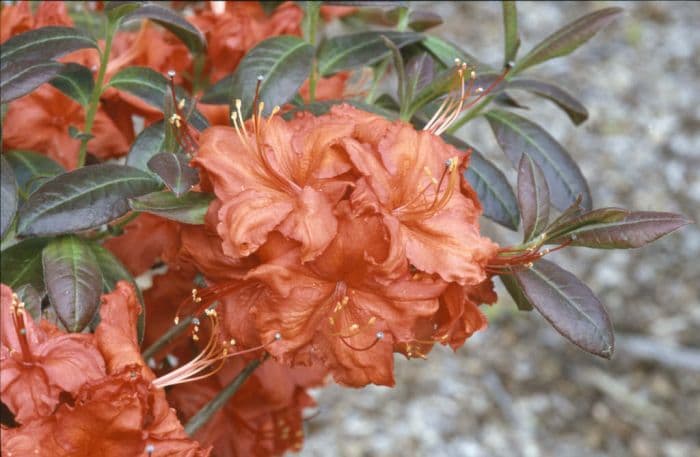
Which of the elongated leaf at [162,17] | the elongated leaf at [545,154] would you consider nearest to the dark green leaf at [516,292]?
the elongated leaf at [545,154]

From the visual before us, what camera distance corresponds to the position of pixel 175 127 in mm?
786

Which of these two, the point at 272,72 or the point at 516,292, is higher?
the point at 272,72

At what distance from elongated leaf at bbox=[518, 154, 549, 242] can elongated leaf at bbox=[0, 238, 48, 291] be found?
1.36 feet

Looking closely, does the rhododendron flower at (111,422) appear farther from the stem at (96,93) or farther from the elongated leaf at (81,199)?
the stem at (96,93)

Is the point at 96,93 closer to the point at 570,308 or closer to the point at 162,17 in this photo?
the point at 162,17

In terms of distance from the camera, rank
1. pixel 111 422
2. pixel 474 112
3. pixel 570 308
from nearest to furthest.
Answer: pixel 111 422 → pixel 570 308 → pixel 474 112

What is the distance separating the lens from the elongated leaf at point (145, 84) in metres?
0.92

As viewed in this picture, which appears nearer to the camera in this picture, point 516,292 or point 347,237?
point 347,237

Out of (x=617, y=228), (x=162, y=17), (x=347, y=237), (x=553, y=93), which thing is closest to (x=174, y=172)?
(x=347, y=237)

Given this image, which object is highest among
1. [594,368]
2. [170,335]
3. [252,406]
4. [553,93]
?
[553,93]

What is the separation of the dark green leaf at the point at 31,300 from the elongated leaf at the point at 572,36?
0.52 m

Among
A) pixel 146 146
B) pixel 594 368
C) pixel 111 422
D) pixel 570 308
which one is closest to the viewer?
pixel 111 422

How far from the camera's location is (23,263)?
33.6 inches

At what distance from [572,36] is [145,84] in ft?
1.38
